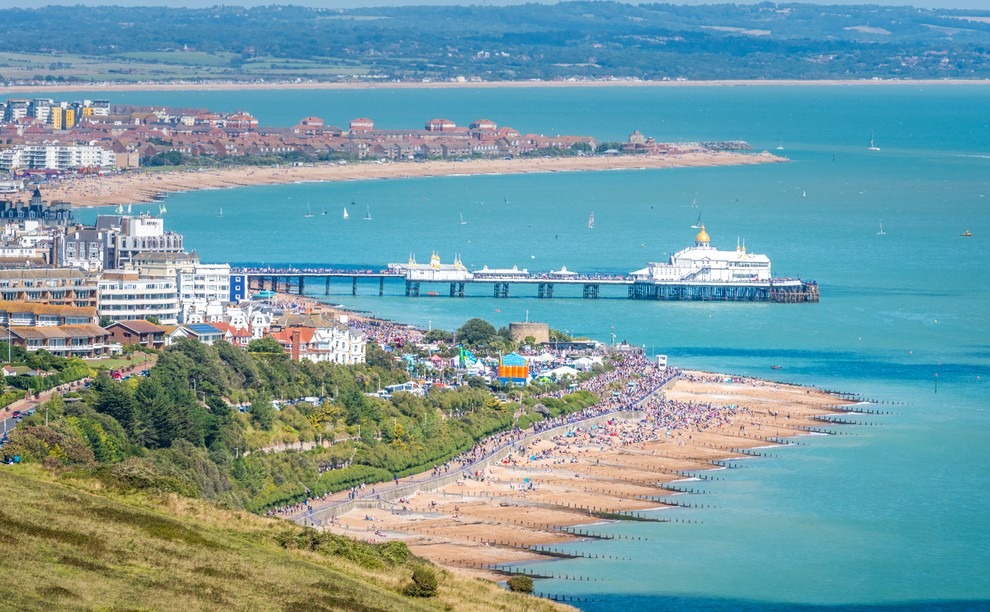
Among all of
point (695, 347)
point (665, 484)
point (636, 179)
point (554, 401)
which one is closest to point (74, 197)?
point (636, 179)

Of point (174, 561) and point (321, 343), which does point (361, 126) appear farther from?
point (174, 561)

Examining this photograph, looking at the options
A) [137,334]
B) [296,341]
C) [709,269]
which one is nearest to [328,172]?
[709,269]

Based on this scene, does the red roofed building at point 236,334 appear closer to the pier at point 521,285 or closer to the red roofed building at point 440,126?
the pier at point 521,285

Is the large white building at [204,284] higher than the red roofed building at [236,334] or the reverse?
higher

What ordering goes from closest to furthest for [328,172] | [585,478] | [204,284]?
[585,478] → [204,284] → [328,172]

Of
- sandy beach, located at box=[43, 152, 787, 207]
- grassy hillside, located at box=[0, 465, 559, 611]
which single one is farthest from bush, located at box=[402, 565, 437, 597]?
sandy beach, located at box=[43, 152, 787, 207]

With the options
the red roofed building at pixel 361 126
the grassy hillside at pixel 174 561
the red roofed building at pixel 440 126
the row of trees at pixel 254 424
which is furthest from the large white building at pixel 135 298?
the red roofed building at pixel 440 126

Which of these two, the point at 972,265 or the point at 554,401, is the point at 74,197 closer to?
the point at 972,265
